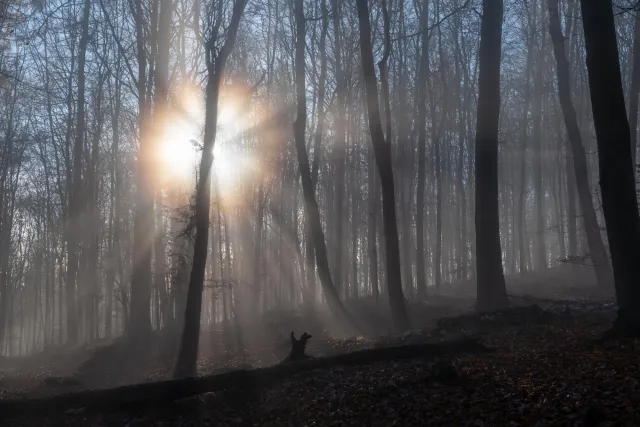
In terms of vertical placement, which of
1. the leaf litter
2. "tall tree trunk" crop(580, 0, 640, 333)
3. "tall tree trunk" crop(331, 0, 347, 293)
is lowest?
the leaf litter

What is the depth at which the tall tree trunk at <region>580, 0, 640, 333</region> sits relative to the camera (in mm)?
8633

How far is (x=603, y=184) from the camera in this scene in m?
8.94

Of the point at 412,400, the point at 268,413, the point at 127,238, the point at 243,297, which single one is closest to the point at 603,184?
the point at 412,400

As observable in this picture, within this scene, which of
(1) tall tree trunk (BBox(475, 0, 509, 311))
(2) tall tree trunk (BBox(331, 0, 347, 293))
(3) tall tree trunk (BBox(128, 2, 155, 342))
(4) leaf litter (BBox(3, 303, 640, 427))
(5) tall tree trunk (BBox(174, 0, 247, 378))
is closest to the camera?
(4) leaf litter (BBox(3, 303, 640, 427))

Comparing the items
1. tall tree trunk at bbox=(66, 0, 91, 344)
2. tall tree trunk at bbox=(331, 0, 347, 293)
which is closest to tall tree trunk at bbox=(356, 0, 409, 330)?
tall tree trunk at bbox=(331, 0, 347, 293)

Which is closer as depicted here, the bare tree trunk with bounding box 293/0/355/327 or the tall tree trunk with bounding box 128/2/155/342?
the bare tree trunk with bounding box 293/0/355/327

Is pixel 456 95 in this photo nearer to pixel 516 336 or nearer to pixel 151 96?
pixel 151 96

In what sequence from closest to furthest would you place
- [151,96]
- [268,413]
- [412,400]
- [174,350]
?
[412,400] → [268,413] → [174,350] → [151,96]

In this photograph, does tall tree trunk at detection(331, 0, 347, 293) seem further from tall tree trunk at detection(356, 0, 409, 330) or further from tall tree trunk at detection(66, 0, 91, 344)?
tall tree trunk at detection(66, 0, 91, 344)

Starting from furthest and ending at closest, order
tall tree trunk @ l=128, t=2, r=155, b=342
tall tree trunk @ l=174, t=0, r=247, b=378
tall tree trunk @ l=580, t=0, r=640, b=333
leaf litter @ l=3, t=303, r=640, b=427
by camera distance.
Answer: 1. tall tree trunk @ l=128, t=2, r=155, b=342
2. tall tree trunk @ l=174, t=0, r=247, b=378
3. tall tree trunk @ l=580, t=0, r=640, b=333
4. leaf litter @ l=3, t=303, r=640, b=427

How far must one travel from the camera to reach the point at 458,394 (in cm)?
752

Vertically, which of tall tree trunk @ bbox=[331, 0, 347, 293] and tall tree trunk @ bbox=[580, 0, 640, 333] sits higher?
tall tree trunk @ bbox=[331, 0, 347, 293]

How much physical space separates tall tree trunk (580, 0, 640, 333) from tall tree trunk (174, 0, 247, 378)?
8.34 metres

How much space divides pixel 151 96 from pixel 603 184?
16631 millimetres
